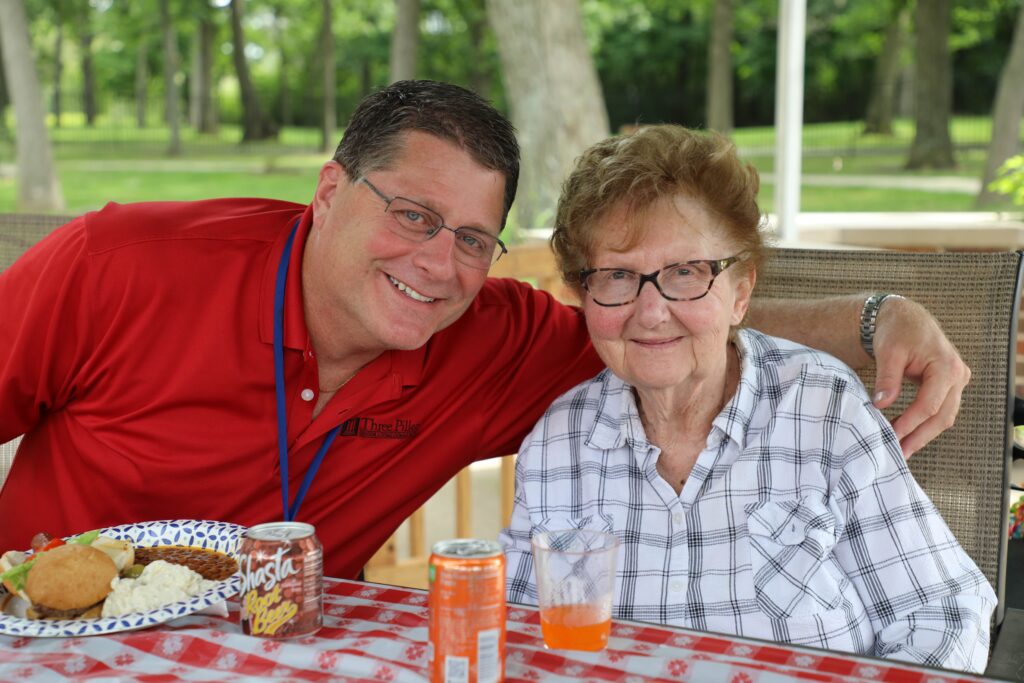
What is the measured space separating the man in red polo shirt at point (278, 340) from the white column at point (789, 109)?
176 inches

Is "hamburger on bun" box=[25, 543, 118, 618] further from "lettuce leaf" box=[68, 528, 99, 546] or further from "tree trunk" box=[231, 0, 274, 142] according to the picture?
"tree trunk" box=[231, 0, 274, 142]

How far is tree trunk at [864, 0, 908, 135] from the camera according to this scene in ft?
69.4

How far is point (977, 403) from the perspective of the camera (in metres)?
2.09

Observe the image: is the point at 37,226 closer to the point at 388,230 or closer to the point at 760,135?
the point at 388,230

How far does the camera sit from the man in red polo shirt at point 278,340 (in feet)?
6.80

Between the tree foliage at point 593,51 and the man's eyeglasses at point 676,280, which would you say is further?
the tree foliage at point 593,51

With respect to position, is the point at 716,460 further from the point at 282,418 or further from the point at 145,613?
the point at 145,613

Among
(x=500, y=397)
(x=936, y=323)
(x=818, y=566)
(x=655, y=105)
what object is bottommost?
(x=818, y=566)

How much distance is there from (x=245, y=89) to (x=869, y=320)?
2011cm

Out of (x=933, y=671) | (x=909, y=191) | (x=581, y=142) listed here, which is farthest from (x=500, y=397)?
(x=909, y=191)

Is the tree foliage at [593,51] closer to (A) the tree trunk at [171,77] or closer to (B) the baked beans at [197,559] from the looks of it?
(A) the tree trunk at [171,77]

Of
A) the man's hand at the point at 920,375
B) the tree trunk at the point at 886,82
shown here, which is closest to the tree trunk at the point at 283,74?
the tree trunk at the point at 886,82

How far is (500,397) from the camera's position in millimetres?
2285

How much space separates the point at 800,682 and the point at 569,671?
0.27 metres
